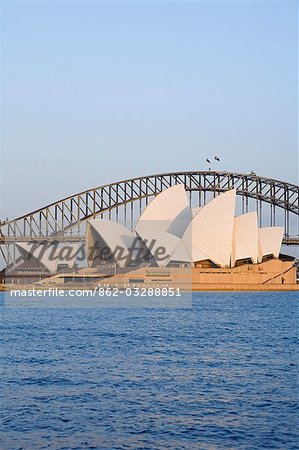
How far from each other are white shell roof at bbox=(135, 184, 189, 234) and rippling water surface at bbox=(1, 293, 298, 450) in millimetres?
49879

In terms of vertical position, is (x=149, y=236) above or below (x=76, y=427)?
above

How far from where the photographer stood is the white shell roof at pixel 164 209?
85.2 meters

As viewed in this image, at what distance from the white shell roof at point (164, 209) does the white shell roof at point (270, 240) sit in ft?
38.8

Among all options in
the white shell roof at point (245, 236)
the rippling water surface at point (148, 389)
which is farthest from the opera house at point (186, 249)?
the rippling water surface at point (148, 389)

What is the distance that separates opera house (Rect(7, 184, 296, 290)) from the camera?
8150 cm

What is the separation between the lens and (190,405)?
17.8m

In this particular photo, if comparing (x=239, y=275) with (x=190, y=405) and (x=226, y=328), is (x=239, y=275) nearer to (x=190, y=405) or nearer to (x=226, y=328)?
(x=226, y=328)

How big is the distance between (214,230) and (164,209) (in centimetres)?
816

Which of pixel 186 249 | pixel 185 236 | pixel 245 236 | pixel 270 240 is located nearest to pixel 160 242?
pixel 186 249

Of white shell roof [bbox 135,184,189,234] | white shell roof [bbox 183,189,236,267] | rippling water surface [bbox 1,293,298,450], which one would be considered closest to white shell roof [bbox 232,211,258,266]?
white shell roof [bbox 183,189,236,267]

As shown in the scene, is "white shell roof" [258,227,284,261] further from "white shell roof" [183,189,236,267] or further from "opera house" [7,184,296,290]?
"white shell roof" [183,189,236,267]

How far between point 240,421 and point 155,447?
2.76 meters

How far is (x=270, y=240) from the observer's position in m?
91.4

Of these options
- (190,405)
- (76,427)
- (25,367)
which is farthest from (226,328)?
(76,427)
